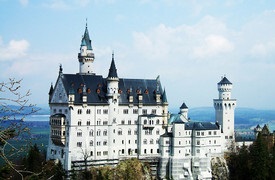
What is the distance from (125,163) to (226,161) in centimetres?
2093

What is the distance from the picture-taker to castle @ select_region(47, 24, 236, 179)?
230 ft

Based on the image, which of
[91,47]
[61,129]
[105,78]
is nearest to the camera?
[61,129]

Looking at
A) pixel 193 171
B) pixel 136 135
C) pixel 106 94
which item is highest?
pixel 106 94

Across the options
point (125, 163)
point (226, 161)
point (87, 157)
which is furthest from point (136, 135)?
point (226, 161)

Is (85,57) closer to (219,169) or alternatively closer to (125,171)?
(125,171)

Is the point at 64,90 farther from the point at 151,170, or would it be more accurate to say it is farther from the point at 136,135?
the point at 151,170

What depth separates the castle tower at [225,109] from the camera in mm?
85375

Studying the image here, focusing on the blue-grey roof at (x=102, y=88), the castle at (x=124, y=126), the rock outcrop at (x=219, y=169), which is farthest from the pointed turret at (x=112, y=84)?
the rock outcrop at (x=219, y=169)

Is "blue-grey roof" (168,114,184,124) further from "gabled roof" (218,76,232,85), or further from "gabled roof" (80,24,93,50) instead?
"gabled roof" (80,24,93,50)

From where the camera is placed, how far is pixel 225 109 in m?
85.9

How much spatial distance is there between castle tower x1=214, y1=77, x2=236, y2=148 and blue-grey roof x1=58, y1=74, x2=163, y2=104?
1338 cm

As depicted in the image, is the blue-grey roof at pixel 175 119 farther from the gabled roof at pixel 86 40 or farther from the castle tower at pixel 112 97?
the gabled roof at pixel 86 40

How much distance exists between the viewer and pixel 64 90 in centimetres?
7075

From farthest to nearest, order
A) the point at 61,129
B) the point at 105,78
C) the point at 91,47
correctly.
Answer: the point at 91,47 < the point at 105,78 < the point at 61,129
